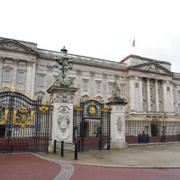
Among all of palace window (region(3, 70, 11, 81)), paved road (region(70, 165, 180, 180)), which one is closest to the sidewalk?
paved road (region(70, 165, 180, 180))

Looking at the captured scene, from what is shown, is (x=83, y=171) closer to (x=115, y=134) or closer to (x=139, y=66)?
(x=115, y=134)

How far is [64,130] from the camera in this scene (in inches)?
472

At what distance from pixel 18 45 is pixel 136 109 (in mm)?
28435

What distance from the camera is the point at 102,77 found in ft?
142

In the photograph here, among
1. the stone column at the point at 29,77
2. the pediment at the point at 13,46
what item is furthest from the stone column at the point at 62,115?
the pediment at the point at 13,46

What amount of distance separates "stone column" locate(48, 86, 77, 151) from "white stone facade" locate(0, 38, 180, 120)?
23682 mm

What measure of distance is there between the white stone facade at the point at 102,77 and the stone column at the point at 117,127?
23.8 m

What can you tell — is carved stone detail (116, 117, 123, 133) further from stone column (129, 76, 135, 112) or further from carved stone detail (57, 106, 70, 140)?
stone column (129, 76, 135, 112)

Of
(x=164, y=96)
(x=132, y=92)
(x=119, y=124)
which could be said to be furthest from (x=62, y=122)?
(x=164, y=96)

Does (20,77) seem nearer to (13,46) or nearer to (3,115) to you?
(13,46)

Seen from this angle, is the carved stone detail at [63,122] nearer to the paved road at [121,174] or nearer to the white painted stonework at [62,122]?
the white painted stonework at [62,122]

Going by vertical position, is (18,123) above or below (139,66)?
below

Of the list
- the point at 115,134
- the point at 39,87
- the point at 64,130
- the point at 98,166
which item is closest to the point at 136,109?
the point at 39,87

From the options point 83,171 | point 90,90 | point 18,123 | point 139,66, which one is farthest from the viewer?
point 139,66
